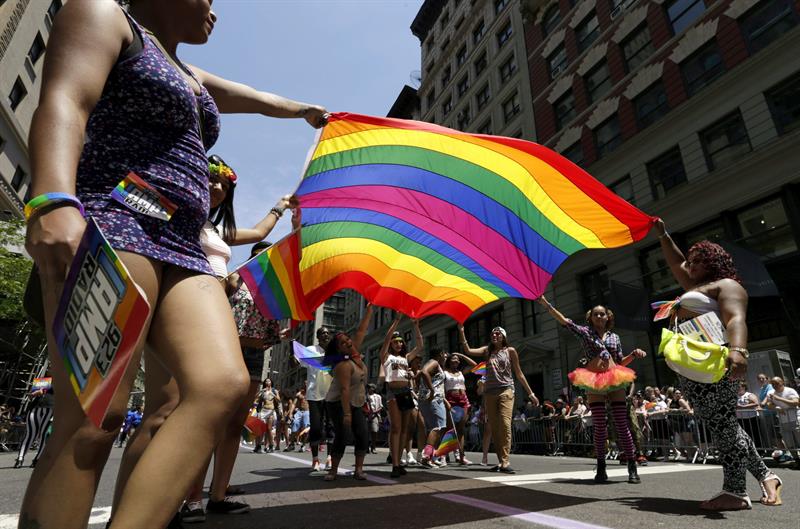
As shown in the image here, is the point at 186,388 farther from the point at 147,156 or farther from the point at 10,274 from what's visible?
the point at 10,274

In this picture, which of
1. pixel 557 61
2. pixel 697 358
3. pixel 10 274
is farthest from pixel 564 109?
pixel 10 274

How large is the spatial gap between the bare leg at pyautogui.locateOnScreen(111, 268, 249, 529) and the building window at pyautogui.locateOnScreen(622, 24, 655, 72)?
74.5 feet

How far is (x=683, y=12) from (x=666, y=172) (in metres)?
6.39

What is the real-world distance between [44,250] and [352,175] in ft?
13.6

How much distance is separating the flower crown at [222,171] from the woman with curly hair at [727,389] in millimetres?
3712

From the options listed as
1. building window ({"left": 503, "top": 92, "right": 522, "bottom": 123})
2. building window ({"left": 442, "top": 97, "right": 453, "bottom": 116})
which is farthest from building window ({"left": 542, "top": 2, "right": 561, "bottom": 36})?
building window ({"left": 442, "top": 97, "right": 453, "bottom": 116})

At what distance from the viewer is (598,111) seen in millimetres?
21172

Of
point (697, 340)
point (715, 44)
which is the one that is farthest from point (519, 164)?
point (715, 44)

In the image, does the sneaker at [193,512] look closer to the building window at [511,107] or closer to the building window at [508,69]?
the building window at [511,107]

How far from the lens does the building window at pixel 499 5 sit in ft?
101

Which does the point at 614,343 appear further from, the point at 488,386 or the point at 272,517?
the point at 272,517

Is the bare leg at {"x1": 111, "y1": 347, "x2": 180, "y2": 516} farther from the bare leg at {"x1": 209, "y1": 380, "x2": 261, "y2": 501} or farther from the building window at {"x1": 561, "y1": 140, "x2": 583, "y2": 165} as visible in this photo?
the building window at {"x1": 561, "y1": 140, "x2": 583, "y2": 165}

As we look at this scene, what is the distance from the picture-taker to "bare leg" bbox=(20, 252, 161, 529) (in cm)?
114

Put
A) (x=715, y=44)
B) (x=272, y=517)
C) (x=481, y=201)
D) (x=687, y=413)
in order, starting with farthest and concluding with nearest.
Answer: (x=715, y=44)
(x=687, y=413)
(x=481, y=201)
(x=272, y=517)
